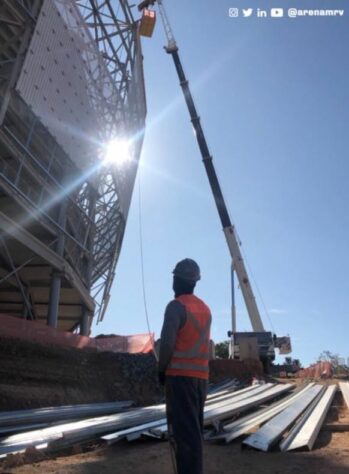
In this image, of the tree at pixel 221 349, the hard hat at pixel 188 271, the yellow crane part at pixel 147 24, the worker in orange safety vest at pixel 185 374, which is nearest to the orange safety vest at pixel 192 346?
the worker in orange safety vest at pixel 185 374

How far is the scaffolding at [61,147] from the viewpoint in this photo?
15422mm

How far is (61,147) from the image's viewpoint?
17.6 metres

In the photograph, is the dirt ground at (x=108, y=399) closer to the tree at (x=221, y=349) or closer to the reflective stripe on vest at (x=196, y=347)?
the reflective stripe on vest at (x=196, y=347)

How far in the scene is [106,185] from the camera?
77.5 ft

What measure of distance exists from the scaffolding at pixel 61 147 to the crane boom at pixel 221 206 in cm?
301

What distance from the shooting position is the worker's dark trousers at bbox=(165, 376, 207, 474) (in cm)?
303

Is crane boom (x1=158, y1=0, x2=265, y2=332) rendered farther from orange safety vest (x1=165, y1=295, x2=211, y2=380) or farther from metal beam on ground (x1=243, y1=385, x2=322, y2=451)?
orange safety vest (x1=165, y1=295, x2=211, y2=380)

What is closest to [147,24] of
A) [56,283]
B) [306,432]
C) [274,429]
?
[56,283]

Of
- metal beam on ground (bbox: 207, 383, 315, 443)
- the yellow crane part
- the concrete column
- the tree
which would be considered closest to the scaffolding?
the concrete column

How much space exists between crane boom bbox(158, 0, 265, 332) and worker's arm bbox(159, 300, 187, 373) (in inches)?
811

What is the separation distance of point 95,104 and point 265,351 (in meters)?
14.0

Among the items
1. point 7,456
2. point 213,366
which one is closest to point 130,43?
point 213,366

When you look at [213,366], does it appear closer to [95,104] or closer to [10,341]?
[10,341]

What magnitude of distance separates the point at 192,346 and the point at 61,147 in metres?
15.6
